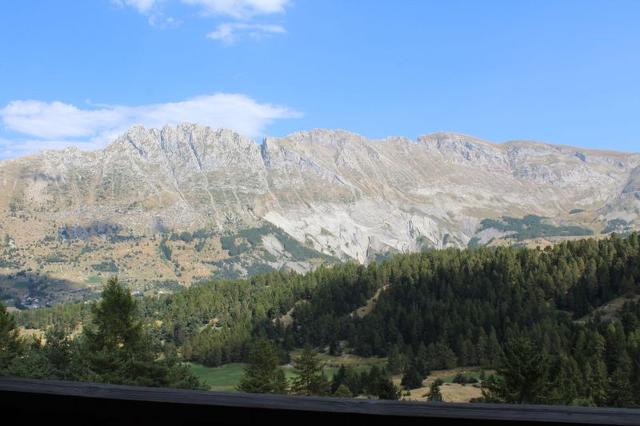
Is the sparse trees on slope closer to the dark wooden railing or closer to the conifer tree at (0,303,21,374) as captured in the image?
the conifer tree at (0,303,21,374)

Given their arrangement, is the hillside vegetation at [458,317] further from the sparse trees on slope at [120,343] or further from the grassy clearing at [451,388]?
the sparse trees on slope at [120,343]

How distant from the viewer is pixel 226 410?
3154mm

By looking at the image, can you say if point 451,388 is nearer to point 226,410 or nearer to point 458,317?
point 458,317

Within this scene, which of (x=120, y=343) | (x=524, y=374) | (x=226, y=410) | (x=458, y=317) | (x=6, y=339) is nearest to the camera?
(x=226, y=410)

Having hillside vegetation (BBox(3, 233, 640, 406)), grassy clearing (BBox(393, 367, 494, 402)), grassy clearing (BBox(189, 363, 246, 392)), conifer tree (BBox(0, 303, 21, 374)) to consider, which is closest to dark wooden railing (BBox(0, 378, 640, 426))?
conifer tree (BBox(0, 303, 21, 374))

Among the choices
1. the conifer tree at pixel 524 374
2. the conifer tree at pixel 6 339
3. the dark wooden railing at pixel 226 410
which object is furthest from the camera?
the conifer tree at pixel 524 374

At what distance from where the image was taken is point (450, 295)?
163375mm

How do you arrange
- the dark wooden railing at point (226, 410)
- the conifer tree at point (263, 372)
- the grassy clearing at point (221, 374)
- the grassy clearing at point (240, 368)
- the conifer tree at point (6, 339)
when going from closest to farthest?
the dark wooden railing at point (226, 410)
the conifer tree at point (6, 339)
the conifer tree at point (263, 372)
the grassy clearing at point (221, 374)
the grassy clearing at point (240, 368)

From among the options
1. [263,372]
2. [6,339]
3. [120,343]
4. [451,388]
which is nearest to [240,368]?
[451,388]

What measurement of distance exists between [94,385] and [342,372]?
355ft

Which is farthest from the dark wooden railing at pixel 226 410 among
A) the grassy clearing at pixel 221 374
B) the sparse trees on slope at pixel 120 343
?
the grassy clearing at pixel 221 374

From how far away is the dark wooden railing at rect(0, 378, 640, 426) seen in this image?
2.91 meters

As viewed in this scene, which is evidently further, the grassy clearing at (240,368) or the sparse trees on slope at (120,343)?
the grassy clearing at (240,368)

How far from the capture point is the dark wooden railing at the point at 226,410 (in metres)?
2.91
